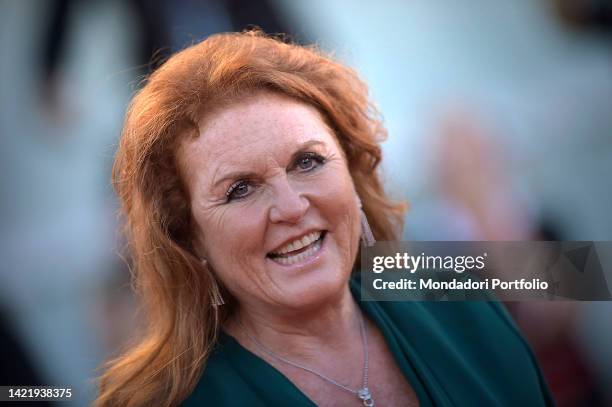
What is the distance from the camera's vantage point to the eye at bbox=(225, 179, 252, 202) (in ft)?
3.91

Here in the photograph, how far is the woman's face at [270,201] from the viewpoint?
117 centimetres

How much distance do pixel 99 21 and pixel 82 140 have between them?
0.44 m

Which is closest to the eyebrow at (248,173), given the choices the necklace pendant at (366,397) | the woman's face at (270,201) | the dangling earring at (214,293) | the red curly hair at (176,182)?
the woman's face at (270,201)

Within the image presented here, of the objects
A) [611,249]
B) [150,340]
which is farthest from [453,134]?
[150,340]

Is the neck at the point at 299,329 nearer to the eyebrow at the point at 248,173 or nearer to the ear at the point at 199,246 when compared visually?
the ear at the point at 199,246

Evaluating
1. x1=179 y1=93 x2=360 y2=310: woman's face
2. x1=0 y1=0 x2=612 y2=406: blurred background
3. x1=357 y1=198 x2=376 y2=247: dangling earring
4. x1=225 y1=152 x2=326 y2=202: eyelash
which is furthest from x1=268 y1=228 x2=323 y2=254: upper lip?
x1=0 y1=0 x2=612 y2=406: blurred background

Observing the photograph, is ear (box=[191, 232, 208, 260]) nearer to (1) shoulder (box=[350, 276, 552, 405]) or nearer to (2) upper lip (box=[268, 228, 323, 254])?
(2) upper lip (box=[268, 228, 323, 254])

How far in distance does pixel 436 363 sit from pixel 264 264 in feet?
1.53

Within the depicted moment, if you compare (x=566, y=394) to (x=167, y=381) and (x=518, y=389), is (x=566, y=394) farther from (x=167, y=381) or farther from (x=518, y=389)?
(x=167, y=381)

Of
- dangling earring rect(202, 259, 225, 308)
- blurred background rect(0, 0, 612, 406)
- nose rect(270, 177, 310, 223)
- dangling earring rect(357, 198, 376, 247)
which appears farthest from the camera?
blurred background rect(0, 0, 612, 406)

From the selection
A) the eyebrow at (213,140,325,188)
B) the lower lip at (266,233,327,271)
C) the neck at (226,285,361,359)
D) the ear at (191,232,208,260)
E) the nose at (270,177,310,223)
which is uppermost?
the eyebrow at (213,140,325,188)

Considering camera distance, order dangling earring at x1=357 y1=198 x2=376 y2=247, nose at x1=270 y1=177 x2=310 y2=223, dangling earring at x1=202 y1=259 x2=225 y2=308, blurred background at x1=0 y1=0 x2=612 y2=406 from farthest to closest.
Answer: blurred background at x1=0 y1=0 x2=612 y2=406, dangling earring at x1=357 y1=198 x2=376 y2=247, dangling earring at x1=202 y1=259 x2=225 y2=308, nose at x1=270 y1=177 x2=310 y2=223

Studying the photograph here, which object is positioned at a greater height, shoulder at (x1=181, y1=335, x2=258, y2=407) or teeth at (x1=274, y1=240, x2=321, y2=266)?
teeth at (x1=274, y1=240, x2=321, y2=266)

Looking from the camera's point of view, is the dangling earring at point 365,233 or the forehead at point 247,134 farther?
the dangling earring at point 365,233
